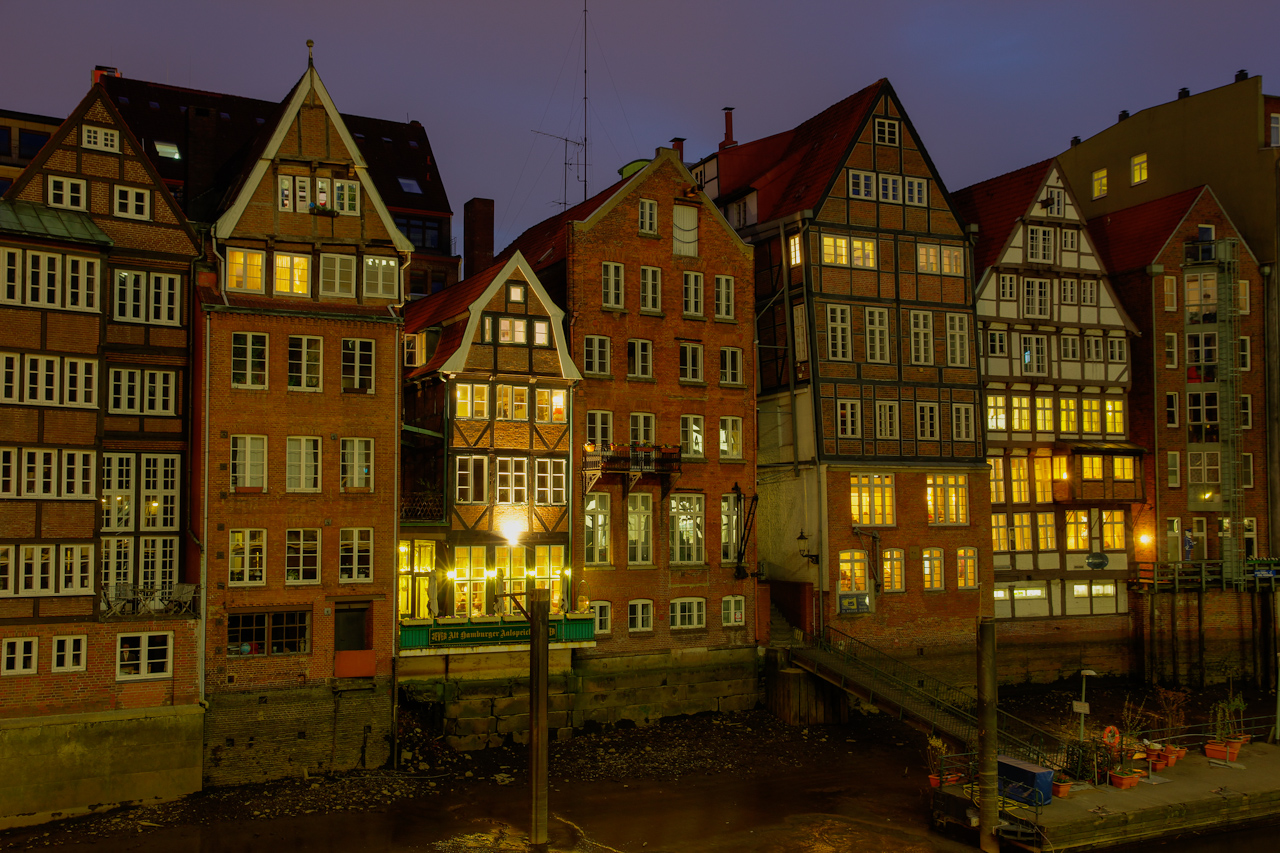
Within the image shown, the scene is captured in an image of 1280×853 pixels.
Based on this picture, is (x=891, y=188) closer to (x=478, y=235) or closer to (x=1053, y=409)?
(x=1053, y=409)

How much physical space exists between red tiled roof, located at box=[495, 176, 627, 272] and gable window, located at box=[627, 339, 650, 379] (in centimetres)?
411

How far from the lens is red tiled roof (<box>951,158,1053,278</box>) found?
47219mm

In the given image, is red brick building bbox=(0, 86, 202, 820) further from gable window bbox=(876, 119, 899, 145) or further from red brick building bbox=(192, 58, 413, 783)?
gable window bbox=(876, 119, 899, 145)

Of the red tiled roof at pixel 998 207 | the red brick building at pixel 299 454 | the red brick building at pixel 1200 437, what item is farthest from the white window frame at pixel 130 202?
the red brick building at pixel 1200 437

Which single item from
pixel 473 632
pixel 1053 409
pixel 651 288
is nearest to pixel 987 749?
pixel 473 632

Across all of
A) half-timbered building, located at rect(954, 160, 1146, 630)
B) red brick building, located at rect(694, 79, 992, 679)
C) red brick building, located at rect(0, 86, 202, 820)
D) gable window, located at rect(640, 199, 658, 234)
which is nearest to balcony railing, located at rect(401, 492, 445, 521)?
red brick building, located at rect(0, 86, 202, 820)

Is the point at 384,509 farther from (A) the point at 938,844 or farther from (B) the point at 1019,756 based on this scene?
(B) the point at 1019,756

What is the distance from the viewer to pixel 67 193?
3150cm

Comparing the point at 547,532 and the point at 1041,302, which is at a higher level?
the point at 1041,302

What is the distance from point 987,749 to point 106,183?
28290 millimetres

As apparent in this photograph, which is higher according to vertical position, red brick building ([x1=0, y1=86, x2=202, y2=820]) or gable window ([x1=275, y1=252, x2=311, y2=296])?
gable window ([x1=275, y1=252, x2=311, y2=296])

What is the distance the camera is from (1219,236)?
5016 cm

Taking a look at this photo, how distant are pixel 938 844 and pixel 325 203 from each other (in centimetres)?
2489

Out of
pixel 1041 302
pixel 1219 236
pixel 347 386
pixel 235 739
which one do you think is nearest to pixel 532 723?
pixel 235 739
